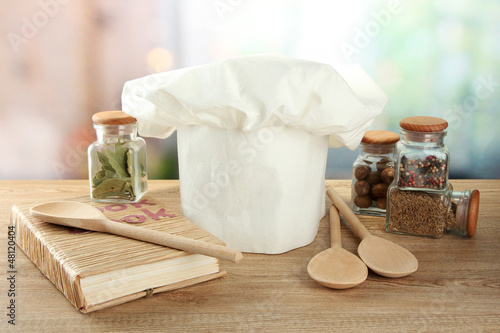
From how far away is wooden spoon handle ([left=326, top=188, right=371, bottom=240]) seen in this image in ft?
2.15

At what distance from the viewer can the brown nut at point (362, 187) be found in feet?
2.47

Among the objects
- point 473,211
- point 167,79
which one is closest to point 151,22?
point 167,79

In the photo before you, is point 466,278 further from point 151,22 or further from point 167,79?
point 151,22

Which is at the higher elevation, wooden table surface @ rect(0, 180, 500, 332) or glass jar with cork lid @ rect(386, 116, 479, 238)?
glass jar with cork lid @ rect(386, 116, 479, 238)

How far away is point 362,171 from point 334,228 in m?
0.12

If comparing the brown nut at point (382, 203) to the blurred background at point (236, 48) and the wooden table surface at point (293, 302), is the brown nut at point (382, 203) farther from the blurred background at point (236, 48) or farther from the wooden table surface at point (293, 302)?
the blurred background at point (236, 48)

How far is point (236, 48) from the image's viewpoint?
3.11ft

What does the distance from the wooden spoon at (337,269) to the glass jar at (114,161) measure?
29 centimetres

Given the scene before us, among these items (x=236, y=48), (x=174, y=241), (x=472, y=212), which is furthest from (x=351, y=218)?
(x=236, y=48)

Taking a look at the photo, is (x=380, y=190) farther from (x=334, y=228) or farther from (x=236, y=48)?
(x=236, y=48)

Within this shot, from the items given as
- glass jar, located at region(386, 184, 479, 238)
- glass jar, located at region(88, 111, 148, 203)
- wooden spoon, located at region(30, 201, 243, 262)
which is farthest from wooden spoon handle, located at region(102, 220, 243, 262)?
glass jar, located at region(386, 184, 479, 238)

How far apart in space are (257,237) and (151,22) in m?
0.51

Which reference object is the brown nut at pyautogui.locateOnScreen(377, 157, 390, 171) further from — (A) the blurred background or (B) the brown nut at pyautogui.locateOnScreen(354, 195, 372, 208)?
(A) the blurred background

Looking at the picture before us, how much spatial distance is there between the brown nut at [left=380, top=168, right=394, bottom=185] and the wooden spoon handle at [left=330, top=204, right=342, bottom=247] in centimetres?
8
